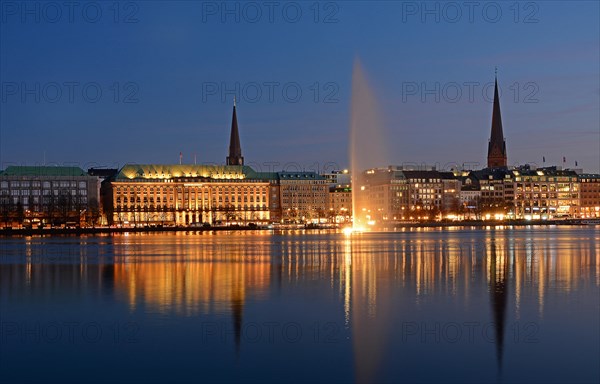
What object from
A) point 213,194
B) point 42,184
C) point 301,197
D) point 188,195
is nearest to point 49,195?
point 42,184

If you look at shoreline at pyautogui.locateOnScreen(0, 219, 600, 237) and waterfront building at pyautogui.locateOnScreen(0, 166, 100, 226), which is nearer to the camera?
shoreline at pyautogui.locateOnScreen(0, 219, 600, 237)

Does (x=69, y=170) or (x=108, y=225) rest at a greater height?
(x=69, y=170)

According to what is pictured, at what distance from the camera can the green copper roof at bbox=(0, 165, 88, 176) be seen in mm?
128613

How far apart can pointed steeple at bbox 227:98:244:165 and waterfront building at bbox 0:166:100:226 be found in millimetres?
27726

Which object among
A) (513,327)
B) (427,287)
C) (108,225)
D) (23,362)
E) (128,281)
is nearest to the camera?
(23,362)

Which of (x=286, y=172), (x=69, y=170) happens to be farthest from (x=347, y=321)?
(x=286, y=172)

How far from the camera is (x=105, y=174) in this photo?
528ft

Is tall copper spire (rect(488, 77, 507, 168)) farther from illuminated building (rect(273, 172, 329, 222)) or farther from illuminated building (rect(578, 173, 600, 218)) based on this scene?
illuminated building (rect(273, 172, 329, 222))

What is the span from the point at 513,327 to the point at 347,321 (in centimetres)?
400

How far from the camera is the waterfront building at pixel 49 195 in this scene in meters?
114

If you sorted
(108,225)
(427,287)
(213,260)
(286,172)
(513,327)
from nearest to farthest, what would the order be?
1. (513,327)
2. (427,287)
3. (213,260)
4. (108,225)
5. (286,172)

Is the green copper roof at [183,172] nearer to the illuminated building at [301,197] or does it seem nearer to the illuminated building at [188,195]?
the illuminated building at [188,195]

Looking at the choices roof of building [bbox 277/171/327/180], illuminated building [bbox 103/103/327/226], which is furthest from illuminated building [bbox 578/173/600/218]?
roof of building [bbox 277/171/327/180]

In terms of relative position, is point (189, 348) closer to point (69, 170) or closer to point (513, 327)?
point (513, 327)
